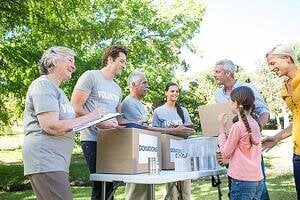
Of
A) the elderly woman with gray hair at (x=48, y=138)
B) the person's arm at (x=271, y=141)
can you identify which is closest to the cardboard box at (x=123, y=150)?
the elderly woman with gray hair at (x=48, y=138)

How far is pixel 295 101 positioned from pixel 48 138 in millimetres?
1535

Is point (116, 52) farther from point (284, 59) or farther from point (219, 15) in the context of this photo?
point (219, 15)

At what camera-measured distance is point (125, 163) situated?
110 inches

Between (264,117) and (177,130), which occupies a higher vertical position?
(264,117)

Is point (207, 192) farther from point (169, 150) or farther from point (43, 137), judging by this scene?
point (43, 137)

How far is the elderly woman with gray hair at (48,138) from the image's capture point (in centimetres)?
229

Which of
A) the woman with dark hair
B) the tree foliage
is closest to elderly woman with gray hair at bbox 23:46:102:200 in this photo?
the woman with dark hair

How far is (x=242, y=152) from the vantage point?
292 cm

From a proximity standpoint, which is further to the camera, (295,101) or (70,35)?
(70,35)

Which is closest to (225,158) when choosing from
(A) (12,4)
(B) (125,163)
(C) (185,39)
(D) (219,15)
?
(B) (125,163)

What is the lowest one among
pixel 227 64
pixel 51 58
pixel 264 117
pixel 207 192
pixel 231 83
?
pixel 207 192

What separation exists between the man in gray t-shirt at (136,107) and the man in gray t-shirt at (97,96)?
0.37 metres

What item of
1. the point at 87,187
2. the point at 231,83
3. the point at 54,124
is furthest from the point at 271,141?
the point at 87,187

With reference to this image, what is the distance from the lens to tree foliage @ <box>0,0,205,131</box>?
30.5ft
